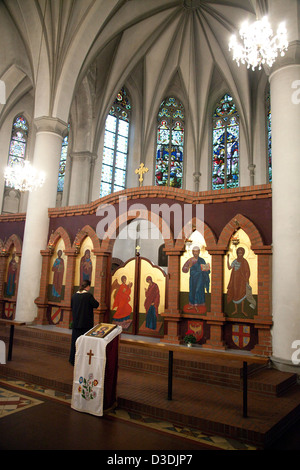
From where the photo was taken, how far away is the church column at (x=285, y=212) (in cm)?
738

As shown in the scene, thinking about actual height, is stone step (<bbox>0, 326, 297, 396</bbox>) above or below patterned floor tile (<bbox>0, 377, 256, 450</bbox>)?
above

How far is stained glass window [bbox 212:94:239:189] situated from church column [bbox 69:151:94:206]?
6454mm

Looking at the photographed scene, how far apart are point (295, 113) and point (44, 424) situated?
792 cm

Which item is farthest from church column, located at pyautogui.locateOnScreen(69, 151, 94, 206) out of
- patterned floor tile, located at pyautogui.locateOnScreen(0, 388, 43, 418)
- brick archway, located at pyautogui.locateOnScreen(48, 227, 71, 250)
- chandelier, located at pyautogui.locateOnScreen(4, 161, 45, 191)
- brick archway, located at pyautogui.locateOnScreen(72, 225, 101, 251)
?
patterned floor tile, located at pyautogui.locateOnScreen(0, 388, 43, 418)

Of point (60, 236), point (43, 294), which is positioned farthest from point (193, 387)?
point (60, 236)

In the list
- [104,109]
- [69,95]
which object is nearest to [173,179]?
[104,109]

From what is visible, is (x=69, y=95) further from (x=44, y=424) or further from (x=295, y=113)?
(x=44, y=424)

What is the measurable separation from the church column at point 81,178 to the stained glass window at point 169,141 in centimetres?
373

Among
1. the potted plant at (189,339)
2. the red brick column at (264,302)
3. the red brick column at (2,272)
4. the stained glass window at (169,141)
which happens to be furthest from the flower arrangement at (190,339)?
the stained glass window at (169,141)

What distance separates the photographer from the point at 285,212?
25.3 feet

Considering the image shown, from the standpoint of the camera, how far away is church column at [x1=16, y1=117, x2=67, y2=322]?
1152 cm

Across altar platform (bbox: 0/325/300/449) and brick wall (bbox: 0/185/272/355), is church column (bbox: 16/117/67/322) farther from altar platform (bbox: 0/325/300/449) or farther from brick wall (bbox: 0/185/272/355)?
altar platform (bbox: 0/325/300/449)

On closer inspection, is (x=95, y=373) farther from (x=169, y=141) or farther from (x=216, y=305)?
(x=169, y=141)
